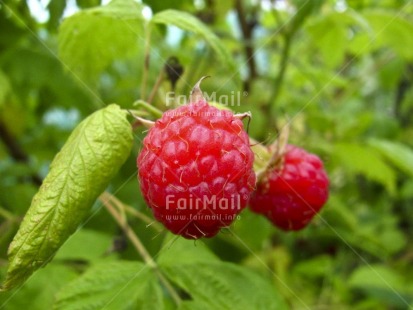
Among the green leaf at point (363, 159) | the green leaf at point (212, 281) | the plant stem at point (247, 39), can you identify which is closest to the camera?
the green leaf at point (212, 281)

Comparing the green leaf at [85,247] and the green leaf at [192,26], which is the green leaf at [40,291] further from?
the green leaf at [192,26]

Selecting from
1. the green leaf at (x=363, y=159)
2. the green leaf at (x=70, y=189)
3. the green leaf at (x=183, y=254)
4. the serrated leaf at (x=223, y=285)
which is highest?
the green leaf at (x=70, y=189)

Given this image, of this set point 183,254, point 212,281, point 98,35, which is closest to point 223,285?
point 212,281

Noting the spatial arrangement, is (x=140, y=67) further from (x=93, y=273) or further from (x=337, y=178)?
(x=93, y=273)

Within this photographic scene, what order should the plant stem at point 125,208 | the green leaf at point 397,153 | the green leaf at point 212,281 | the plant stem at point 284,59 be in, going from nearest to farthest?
the green leaf at point 212,281, the plant stem at point 125,208, the plant stem at point 284,59, the green leaf at point 397,153

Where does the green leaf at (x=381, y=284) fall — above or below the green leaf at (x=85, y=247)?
below

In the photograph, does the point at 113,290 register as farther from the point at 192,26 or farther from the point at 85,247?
the point at 192,26

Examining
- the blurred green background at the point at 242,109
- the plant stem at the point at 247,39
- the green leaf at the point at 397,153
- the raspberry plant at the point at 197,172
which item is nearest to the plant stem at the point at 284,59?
the blurred green background at the point at 242,109

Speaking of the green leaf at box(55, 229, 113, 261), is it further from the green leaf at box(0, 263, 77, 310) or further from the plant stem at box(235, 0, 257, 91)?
the plant stem at box(235, 0, 257, 91)

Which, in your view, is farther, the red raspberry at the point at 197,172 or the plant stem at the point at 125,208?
the plant stem at the point at 125,208

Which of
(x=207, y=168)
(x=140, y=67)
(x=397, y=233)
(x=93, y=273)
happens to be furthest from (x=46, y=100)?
(x=397, y=233)
